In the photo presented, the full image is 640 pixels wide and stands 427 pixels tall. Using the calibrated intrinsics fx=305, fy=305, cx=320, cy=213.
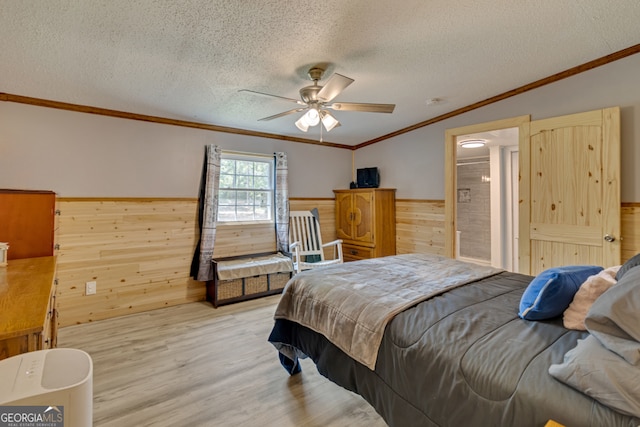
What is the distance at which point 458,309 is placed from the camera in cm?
151

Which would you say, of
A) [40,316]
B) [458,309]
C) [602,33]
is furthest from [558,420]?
[602,33]

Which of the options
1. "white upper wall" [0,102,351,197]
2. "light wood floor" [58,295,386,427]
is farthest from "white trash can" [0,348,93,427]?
"white upper wall" [0,102,351,197]

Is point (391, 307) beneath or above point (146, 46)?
beneath

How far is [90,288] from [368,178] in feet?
12.4

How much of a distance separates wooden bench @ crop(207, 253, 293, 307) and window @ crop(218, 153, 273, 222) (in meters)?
0.59

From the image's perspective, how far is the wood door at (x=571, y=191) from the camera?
8.66 ft

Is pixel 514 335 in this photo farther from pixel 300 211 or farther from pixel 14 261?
pixel 300 211

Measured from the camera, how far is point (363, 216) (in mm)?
4535

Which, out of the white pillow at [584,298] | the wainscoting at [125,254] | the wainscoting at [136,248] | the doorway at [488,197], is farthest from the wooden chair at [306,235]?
the white pillow at [584,298]

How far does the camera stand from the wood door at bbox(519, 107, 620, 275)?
2.64m

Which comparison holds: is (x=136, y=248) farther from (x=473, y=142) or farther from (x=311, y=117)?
(x=473, y=142)

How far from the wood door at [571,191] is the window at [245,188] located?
3120 millimetres

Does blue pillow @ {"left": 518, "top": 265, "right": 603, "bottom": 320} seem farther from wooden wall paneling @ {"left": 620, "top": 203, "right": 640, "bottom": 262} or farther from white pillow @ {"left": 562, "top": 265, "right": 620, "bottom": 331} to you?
wooden wall paneling @ {"left": 620, "top": 203, "right": 640, "bottom": 262}

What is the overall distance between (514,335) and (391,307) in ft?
1.72
